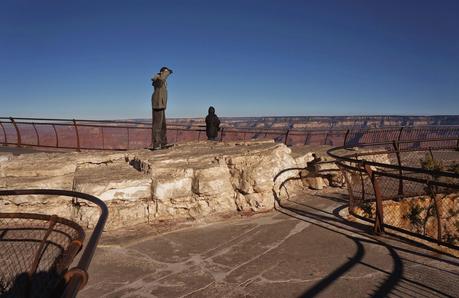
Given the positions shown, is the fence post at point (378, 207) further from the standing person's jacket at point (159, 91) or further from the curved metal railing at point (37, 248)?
the standing person's jacket at point (159, 91)

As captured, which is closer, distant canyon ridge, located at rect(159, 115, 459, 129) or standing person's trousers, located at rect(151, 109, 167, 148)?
standing person's trousers, located at rect(151, 109, 167, 148)

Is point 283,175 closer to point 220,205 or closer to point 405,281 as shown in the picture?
point 220,205

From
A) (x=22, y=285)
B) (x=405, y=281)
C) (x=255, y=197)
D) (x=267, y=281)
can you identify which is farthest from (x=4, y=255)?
(x=405, y=281)

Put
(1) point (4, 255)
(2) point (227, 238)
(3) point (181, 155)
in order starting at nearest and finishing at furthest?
(1) point (4, 255) → (2) point (227, 238) → (3) point (181, 155)

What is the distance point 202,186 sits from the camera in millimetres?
6586

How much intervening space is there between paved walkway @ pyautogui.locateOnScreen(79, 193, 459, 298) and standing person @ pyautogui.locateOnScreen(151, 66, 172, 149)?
3592 mm

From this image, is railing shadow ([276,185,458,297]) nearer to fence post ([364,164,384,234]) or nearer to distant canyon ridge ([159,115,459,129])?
fence post ([364,164,384,234])

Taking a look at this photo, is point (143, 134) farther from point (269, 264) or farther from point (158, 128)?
point (269, 264)

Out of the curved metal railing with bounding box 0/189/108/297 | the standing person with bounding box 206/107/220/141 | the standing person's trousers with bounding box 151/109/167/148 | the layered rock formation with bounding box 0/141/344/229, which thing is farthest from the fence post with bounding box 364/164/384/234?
the standing person with bounding box 206/107/220/141

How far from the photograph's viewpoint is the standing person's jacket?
8.88m

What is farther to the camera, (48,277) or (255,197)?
(255,197)

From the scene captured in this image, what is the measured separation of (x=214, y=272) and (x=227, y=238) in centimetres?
121

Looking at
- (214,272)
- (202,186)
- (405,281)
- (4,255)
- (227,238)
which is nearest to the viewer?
(405,281)

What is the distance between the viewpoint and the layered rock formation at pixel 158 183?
6059 mm
